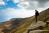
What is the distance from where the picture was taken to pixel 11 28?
2.00 metres

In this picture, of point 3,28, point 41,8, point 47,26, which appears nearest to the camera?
point 47,26

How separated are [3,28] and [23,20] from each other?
360mm

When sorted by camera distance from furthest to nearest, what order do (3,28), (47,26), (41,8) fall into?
(41,8)
(3,28)
(47,26)

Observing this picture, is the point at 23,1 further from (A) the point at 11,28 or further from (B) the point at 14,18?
(A) the point at 11,28

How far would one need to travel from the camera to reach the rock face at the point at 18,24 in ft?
6.48

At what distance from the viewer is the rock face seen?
77.8 inches

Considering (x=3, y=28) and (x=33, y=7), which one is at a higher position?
(x=33, y=7)

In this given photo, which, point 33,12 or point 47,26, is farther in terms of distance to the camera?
point 33,12

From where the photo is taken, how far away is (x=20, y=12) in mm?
2051

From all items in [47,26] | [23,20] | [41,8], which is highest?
[41,8]

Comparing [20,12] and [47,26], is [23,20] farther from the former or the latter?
[47,26]

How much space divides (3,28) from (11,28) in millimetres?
125

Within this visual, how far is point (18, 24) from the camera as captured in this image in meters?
2.06

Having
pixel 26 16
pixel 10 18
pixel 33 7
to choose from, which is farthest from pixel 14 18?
pixel 33 7
